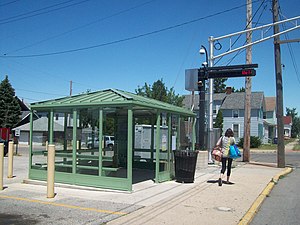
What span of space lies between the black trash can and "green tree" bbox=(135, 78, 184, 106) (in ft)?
101

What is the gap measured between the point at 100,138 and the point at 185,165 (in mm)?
3001

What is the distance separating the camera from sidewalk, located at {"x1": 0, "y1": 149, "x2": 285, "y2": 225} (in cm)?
694

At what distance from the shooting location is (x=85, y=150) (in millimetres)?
11477

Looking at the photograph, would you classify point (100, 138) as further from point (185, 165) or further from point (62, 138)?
point (185, 165)

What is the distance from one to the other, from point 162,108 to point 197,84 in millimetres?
6997

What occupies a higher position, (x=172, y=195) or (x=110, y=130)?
(x=110, y=130)

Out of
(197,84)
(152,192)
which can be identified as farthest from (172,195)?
(197,84)

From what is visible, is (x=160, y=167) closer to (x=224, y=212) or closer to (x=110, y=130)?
(x=110, y=130)

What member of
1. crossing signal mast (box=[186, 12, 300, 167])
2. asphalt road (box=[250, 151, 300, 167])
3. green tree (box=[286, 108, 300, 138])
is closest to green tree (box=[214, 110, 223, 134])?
asphalt road (box=[250, 151, 300, 167])

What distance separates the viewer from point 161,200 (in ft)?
28.2

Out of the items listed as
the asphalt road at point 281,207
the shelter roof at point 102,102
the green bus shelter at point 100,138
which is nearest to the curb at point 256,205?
the asphalt road at point 281,207

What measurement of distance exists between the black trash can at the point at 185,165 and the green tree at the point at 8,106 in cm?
3967

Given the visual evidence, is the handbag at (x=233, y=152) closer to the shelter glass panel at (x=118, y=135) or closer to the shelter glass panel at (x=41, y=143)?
the shelter glass panel at (x=118, y=135)

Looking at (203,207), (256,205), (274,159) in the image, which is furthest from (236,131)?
(203,207)
